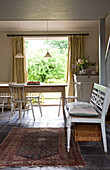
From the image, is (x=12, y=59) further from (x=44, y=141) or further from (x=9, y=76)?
(x=44, y=141)

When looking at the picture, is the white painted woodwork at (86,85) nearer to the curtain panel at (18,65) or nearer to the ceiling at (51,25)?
the ceiling at (51,25)

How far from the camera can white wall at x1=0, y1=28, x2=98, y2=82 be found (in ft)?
23.1

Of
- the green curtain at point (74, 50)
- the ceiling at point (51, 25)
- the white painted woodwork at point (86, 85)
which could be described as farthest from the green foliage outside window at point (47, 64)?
the white painted woodwork at point (86, 85)

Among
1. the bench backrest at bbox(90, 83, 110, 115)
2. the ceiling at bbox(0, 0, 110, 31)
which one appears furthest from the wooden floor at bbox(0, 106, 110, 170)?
the ceiling at bbox(0, 0, 110, 31)

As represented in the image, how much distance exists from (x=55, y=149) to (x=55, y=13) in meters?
2.71

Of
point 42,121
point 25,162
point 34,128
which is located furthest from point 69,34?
point 25,162

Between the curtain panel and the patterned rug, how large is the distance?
3.18 m

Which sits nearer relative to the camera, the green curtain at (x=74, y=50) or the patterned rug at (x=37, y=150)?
the patterned rug at (x=37, y=150)

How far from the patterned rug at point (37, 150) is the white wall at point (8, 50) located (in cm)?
345

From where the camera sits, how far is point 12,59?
6988mm

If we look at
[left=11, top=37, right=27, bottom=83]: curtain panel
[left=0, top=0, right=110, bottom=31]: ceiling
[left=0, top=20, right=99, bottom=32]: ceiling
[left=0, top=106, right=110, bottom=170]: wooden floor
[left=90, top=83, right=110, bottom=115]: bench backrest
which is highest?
[left=0, top=20, right=99, bottom=32]: ceiling

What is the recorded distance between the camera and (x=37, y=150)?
3.01m

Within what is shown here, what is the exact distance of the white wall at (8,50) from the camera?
23.1ft

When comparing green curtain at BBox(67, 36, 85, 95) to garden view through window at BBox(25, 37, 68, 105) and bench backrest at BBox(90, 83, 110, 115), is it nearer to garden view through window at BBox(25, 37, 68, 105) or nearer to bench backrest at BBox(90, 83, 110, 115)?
garden view through window at BBox(25, 37, 68, 105)
